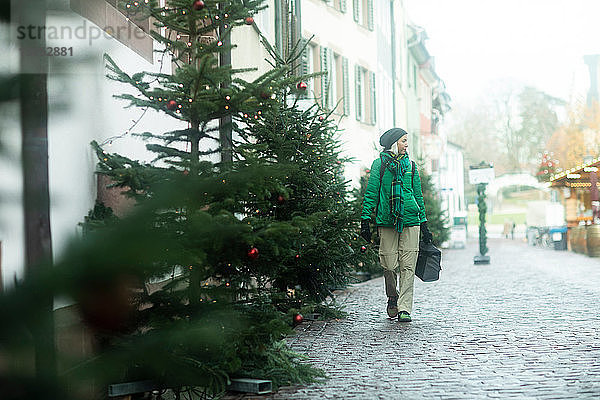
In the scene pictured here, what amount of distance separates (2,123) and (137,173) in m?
4.43

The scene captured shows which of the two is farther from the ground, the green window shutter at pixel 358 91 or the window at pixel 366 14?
the window at pixel 366 14

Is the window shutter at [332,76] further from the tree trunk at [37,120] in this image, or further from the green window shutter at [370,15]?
the tree trunk at [37,120]

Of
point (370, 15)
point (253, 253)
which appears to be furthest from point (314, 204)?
point (370, 15)

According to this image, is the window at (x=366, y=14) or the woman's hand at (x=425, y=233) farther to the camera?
the window at (x=366, y=14)

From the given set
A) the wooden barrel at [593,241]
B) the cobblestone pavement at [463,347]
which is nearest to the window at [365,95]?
the wooden barrel at [593,241]

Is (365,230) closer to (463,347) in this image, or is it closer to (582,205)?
(463,347)

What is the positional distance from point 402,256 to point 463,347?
7.29 ft

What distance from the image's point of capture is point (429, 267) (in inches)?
400

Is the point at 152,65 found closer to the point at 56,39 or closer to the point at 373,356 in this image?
the point at 373,356

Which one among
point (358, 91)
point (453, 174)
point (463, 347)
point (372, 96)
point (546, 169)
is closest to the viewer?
point (463, 347)

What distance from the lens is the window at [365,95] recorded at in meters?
27.7

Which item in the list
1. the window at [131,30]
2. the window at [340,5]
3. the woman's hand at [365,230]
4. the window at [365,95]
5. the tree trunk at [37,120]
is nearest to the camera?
the tree trunk at [37,120]

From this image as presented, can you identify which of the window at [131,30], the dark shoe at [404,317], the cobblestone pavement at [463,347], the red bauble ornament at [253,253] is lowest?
the cobblestone pavement at [463,347]

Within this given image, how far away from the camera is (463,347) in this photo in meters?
7.86
